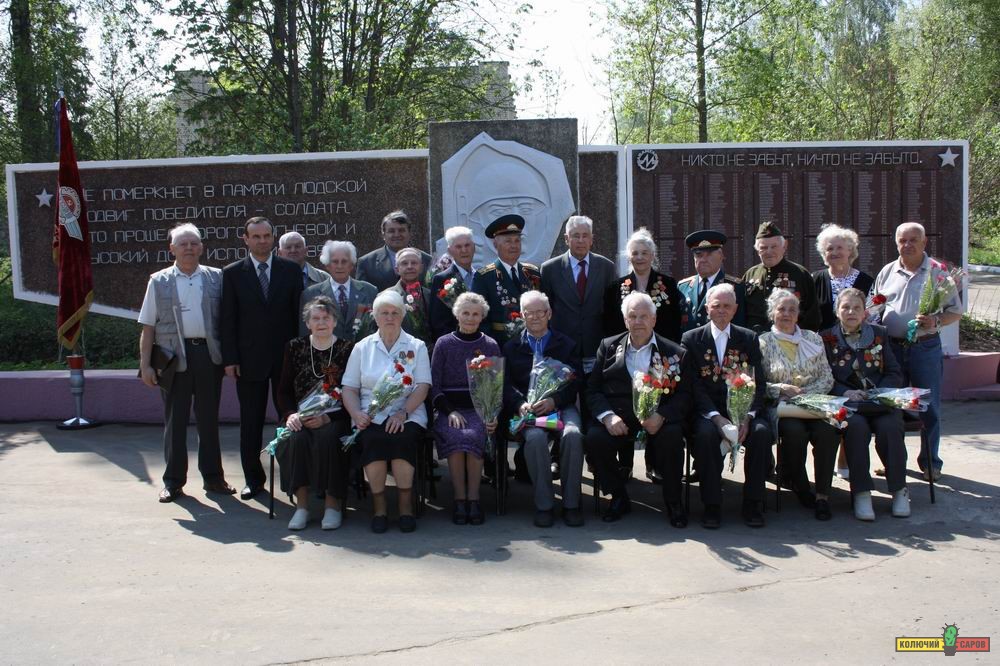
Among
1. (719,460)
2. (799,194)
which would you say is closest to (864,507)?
(719,460)

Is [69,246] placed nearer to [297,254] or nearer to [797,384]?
[297,254]

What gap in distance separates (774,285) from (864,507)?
1.53 m

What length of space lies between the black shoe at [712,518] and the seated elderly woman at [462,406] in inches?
50.1

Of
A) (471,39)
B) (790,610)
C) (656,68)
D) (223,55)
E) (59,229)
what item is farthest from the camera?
(656,68)

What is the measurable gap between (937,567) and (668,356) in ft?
6.05

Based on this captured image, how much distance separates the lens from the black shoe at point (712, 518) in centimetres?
530

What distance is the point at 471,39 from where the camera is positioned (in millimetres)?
13508

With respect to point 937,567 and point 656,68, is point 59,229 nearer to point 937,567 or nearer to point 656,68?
point 937,567

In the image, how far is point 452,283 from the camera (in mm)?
6227

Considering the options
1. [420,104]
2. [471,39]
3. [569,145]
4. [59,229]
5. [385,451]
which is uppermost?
[471,39]

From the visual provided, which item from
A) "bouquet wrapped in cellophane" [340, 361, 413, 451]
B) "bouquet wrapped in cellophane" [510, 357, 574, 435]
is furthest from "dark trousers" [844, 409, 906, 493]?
"bouquet wrapped in cellophane" [340, 361, 413, 451]

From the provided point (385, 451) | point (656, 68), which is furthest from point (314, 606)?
point (656, 68)

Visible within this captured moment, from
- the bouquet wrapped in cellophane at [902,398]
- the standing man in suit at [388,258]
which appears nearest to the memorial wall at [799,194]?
the standing man in suit at [388,258]

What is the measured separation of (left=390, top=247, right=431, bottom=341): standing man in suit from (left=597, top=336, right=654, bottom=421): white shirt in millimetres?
1436
